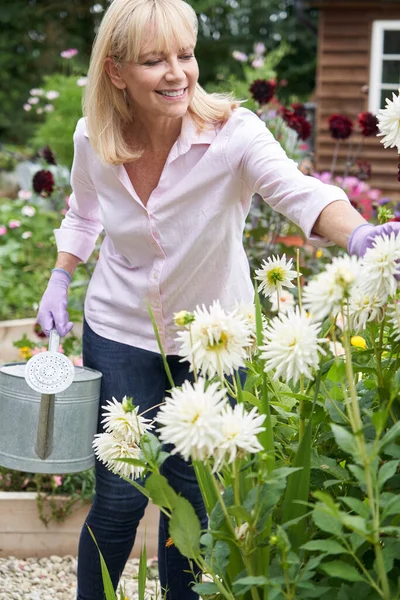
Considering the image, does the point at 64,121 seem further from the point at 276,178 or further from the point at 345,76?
the point at 276,178

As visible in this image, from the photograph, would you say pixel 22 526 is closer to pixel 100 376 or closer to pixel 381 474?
pixel 100 376

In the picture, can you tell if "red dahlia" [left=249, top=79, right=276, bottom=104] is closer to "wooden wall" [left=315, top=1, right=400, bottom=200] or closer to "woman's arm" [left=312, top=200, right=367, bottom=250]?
"woman's arm" [left=312, top=200, right=367, bottom=250]

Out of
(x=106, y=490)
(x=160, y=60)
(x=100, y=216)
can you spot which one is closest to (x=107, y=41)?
(x=160, y=60)

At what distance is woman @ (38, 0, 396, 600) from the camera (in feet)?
5.61

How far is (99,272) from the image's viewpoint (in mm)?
2023

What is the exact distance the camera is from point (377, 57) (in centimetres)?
843

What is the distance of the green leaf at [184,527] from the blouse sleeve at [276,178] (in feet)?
1.84

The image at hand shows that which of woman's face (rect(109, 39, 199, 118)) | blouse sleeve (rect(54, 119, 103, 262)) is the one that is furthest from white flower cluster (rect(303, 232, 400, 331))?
blouse sleeve (rect(54, 119, 103, 262))

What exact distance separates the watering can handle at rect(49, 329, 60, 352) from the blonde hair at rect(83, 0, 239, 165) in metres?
0.38

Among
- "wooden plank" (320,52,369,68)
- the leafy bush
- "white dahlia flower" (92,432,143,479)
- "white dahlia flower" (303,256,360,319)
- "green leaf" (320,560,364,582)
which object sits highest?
"wooden plank" (320,52,369,68)

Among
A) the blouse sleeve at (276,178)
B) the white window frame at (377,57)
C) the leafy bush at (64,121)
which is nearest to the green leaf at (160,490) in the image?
the blouse sleeve at (276,178)

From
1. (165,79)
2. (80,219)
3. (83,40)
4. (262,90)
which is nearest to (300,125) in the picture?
(262,90)

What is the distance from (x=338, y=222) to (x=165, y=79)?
1.79 feet

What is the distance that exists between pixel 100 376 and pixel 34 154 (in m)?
6.83
